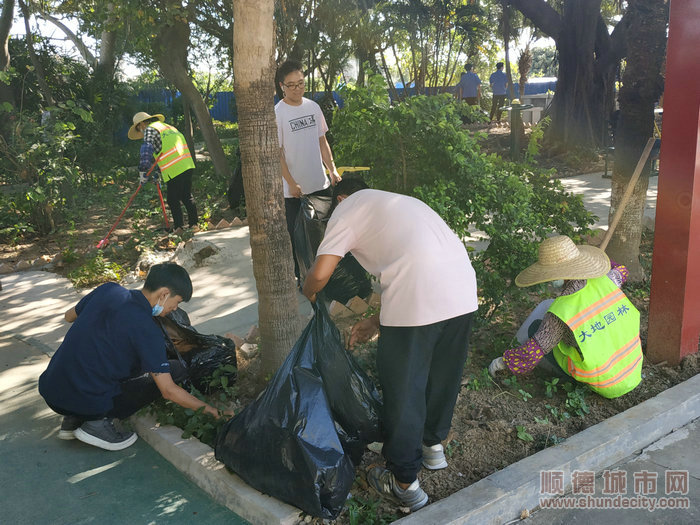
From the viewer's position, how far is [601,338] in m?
3.19

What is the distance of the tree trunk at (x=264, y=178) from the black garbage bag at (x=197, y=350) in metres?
0.31

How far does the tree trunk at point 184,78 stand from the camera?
32.0ft

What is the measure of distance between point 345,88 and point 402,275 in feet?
7.24

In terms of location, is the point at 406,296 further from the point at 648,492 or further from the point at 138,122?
the point at 138,122

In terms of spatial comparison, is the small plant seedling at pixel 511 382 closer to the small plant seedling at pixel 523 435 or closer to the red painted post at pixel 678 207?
the small plant seedling at pixel 523 435

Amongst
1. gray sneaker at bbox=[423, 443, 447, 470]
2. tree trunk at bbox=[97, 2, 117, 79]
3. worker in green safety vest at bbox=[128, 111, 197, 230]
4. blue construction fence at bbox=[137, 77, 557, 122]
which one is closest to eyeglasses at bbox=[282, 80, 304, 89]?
worker in green safety vest at bbox=[128, 111, 197, 230]

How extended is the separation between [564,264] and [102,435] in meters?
2.49

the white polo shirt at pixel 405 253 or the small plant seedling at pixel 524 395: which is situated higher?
the white polo shirt at pixel 405 253

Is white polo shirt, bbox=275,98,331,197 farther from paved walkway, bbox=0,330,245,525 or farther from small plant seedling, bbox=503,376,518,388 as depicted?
paved walkway, bbox=0,330,245,525

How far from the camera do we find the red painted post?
11.6 ft

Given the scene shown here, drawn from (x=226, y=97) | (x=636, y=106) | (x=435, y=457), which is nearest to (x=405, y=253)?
(x=435, y=457)

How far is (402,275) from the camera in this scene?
2.50m

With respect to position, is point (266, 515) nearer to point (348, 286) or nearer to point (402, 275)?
point (402, 275)

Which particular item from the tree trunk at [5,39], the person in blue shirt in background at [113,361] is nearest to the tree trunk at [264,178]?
the person in blue shirt in background at [113,361]
